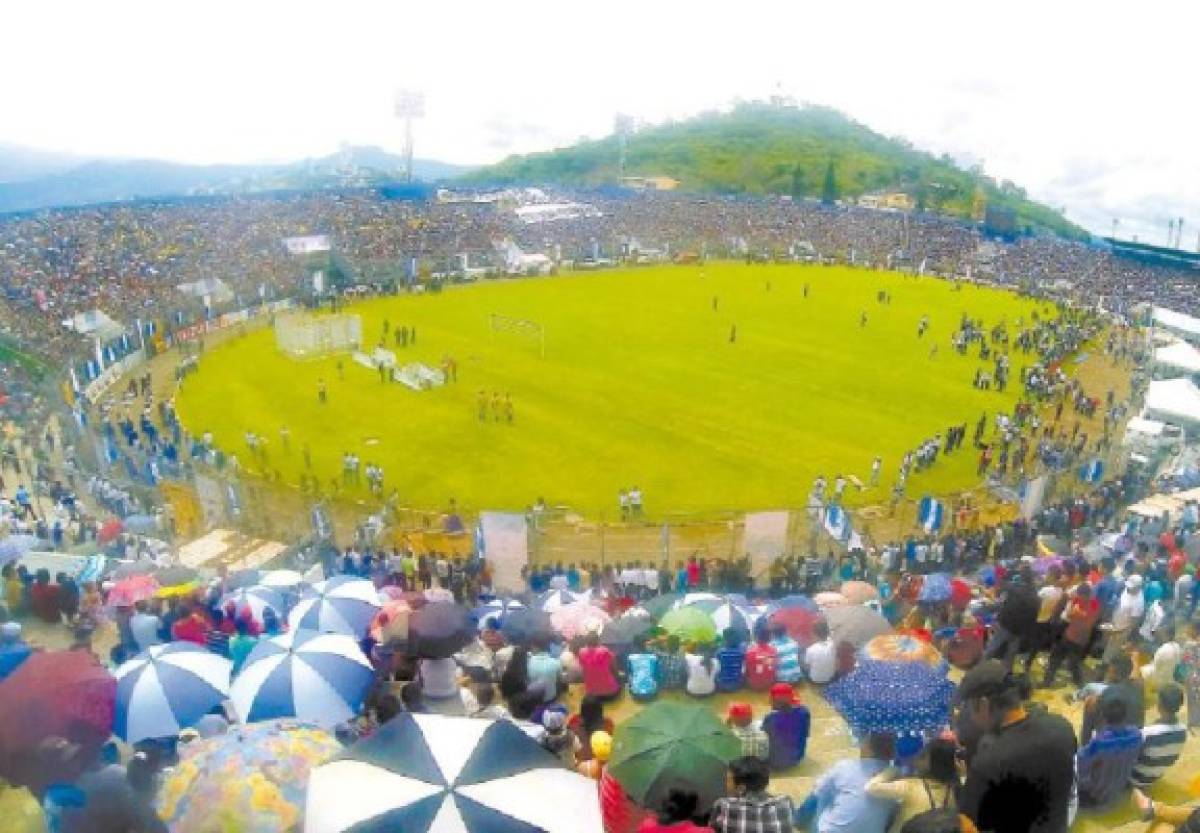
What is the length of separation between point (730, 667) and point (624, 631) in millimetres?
1331

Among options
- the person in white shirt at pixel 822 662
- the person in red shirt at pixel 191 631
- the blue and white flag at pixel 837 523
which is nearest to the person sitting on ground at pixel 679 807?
the person in white shirt at pixel 822 662

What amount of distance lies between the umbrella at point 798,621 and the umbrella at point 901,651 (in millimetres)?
2933

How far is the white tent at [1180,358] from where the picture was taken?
115ft

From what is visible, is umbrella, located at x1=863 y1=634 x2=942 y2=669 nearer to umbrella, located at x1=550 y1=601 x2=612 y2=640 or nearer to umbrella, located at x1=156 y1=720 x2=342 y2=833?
umbrella, located at x1=550 y1=601 x2=612 y2=640

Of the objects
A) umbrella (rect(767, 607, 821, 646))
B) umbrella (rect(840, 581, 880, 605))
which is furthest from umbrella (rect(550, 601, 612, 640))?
umbrella (rect(840, 581, 880, 605))

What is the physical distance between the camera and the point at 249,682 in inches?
370

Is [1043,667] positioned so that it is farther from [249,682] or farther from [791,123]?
[791,123]

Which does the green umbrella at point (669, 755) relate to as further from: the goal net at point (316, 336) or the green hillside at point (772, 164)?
the green hillside at point (772, 164)

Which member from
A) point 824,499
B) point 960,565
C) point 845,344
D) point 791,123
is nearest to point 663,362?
point 845,344

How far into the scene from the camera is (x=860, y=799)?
640cm

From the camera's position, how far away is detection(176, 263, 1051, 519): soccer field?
26391mm

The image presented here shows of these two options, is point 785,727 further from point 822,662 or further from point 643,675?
point 643,675

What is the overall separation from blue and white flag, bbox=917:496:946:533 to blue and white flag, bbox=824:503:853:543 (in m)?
2.55

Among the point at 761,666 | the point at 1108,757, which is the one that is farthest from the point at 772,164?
the point at 1108,757
